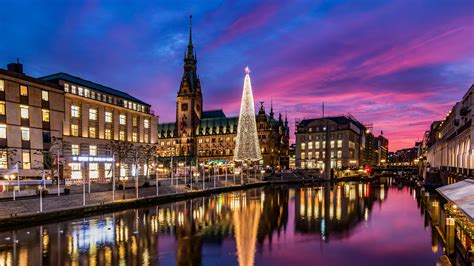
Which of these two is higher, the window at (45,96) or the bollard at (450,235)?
the window at (45,96)

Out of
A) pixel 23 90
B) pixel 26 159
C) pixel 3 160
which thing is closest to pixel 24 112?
pixel 23 90

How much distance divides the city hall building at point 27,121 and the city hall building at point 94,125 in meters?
3.29

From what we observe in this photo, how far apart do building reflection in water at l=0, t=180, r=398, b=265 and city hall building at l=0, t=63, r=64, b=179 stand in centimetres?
2898

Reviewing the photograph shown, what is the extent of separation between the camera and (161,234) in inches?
1427

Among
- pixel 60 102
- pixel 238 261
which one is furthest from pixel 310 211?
pixel 60 102

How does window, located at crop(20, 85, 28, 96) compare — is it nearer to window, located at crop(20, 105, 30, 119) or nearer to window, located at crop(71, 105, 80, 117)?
window, located at crop(20, 105, 30, 119)

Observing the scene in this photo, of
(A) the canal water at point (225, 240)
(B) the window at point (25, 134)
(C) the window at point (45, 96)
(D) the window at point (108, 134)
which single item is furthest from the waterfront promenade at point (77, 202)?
(D) the window at point (108, 134)

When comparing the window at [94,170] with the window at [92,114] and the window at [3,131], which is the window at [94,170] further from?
the window at [3,131]

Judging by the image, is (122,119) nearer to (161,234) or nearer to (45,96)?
(45,96)

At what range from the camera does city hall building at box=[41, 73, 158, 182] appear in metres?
80.2

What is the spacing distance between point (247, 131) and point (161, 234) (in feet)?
179

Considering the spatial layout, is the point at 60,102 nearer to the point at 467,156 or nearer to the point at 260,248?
the point at 260,248

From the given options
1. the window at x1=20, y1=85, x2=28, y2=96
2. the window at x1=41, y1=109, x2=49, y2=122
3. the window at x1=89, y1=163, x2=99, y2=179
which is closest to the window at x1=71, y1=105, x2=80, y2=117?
the window at x1=41, y1=109, x2=49, y2=122

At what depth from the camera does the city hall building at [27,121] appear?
65.6m
